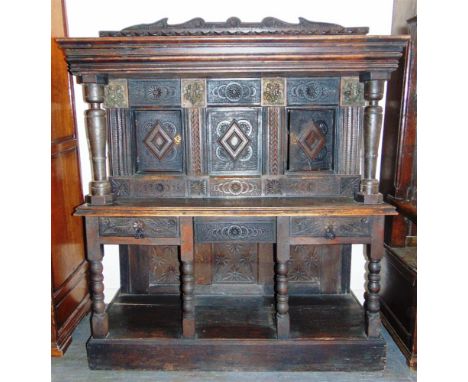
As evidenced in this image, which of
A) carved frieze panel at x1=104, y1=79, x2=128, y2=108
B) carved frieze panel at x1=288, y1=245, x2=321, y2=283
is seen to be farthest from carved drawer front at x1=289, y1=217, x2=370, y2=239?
carved frieze panel at x1=104, y1=79, x2=128, y2=108

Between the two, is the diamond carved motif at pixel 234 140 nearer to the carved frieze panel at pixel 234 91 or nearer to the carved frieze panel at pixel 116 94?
the carved frieze panel at pixel 234 91

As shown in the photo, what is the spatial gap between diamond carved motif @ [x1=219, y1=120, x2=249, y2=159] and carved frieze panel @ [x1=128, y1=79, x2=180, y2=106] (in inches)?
13.8

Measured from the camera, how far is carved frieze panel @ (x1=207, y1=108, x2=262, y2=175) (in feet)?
8.18

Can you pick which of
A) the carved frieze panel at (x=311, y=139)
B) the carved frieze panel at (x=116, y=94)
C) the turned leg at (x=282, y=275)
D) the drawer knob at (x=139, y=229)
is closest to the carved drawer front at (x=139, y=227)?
the drawer knob at (x=139, y=229)

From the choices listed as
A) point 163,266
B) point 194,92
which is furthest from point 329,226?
point 163,266

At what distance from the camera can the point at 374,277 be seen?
2258mm

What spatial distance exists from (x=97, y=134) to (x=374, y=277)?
5.61ft

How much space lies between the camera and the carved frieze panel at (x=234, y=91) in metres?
Answer: 2.45

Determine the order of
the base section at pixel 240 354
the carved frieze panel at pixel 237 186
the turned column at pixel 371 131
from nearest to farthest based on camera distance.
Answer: the turned column at pixel 371 131 → the base section at pixel 240 354 → the carved frieze panel at pixel 237 186

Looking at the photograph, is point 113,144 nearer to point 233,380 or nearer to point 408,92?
point 233,380

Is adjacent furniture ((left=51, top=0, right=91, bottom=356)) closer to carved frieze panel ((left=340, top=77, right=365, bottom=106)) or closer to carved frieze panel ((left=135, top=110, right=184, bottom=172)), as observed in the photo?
carved frieze panel ((left=135, top=110, right=184, bottom=172))

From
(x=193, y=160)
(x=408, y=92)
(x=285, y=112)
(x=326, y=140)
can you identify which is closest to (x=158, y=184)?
(x=193, y=160)

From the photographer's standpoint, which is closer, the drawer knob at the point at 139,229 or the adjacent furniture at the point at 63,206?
the drawer knob at the point at 139,229

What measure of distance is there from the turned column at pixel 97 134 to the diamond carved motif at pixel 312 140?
3.85ft
